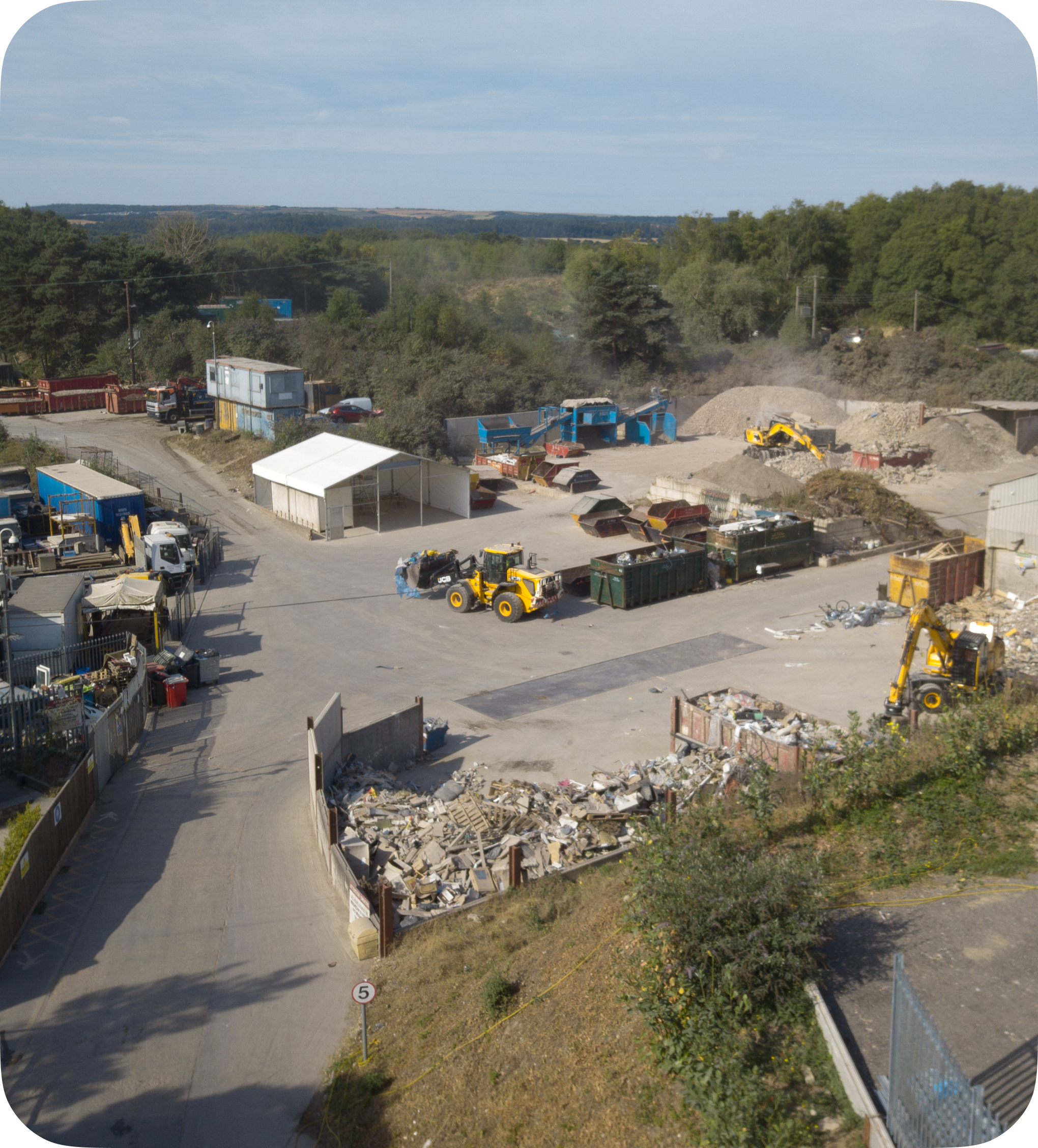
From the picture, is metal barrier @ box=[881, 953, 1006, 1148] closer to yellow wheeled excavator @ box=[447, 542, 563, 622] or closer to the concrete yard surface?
the concrete yard surface

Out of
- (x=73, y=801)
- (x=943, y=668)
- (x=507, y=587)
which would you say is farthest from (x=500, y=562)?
(x=73, y=801)

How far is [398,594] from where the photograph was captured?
24531 mm

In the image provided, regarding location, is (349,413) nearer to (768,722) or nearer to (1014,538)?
(1014,538)

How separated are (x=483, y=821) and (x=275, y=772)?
14.0ft

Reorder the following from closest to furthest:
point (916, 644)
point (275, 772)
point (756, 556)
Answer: point (275, 772)
point (916, 644)
point (756, 556)

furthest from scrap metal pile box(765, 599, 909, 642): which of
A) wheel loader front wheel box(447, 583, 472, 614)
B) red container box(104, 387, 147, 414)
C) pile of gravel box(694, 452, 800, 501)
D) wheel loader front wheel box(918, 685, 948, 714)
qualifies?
red container box(104, 387, 147, 414)

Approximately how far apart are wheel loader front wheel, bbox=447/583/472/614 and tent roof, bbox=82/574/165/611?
659cm

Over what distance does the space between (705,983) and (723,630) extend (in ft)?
50.3

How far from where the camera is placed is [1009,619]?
21422 mm

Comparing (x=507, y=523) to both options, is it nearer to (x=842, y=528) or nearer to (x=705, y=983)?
(x=842, y=528)

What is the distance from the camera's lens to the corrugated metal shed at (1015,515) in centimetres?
2277

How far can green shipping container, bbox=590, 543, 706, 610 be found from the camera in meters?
23.4

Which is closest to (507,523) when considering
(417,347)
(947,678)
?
(947,678)

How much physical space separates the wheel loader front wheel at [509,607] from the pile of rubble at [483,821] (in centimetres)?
770
